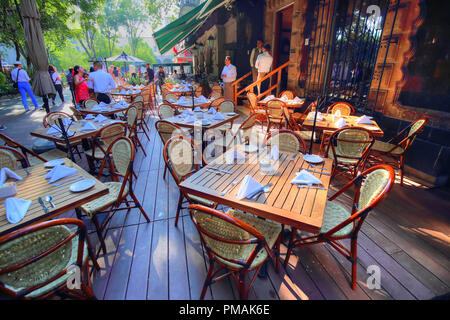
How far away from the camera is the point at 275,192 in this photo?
1.57m

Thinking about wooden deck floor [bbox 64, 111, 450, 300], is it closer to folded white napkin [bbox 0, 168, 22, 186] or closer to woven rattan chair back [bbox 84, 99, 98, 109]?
folded white napkin [bbox 0, 168, 22, 186]

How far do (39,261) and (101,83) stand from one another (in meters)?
4.94

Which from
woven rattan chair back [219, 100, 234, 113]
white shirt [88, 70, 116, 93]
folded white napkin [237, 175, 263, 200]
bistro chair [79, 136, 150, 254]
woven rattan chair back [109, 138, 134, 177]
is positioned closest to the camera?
folded white napkin [237, 175, 263, 200]

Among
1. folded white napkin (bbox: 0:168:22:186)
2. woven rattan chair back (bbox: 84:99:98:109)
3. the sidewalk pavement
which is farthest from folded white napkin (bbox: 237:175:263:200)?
the sidewalk pavement

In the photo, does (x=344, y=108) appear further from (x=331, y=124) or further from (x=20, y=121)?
(x=20, y=121)

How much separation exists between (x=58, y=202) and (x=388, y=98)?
457 centimetres

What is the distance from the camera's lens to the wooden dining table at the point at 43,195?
1.33m

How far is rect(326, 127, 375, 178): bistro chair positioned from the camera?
270 cm

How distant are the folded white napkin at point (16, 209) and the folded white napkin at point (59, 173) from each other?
33cm

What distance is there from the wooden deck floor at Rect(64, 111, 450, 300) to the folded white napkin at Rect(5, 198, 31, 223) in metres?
0.78

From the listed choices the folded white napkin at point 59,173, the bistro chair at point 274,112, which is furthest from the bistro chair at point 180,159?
the bistro chair at point 274,112

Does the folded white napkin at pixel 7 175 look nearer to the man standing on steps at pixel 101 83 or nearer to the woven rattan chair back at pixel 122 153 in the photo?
the woven rattan chair back at pixel 122 153
